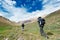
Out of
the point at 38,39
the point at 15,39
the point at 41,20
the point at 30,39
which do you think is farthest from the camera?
the point at 15,39

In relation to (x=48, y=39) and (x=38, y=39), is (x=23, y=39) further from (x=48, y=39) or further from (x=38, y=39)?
(x=48, y=39)

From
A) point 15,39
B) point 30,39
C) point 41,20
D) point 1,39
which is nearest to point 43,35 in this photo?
point 41,20

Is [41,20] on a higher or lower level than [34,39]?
higher

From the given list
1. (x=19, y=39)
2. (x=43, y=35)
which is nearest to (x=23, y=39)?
(x=19, y=39)

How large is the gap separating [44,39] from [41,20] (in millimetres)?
3412

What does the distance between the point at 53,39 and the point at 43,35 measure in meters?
2.21

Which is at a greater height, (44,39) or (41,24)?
(41,24)

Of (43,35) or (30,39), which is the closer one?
(43,35)

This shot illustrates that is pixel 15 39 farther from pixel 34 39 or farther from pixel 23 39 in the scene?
pixel 34 39

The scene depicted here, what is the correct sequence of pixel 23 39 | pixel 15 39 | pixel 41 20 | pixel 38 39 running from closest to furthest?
1. pixel 41 20
2. pixel 38 39
3. pixel 23 39
4. pixel 15 39

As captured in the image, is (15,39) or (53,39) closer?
(53,39)

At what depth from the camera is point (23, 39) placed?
47.0 meters

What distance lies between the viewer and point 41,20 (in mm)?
35250

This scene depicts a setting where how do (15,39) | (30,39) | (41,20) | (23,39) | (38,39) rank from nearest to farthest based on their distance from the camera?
(41,20) → (38,39) → (30,39) → (23,39) → (15,39)
